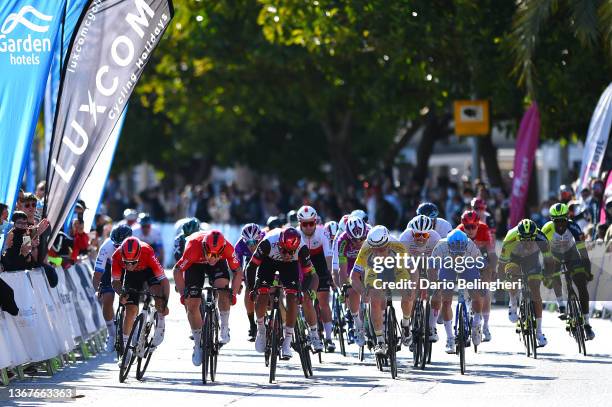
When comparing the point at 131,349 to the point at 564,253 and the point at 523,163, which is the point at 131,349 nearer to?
the point at 564,253

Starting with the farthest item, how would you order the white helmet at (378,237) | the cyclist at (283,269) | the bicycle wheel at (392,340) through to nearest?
the cyclist at (283,269), the white helmet at (378,237), the bicycle wheel at (392,340)

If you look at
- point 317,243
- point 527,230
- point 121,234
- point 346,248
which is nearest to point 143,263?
point 121,234

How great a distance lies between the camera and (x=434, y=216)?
1833 centimetres

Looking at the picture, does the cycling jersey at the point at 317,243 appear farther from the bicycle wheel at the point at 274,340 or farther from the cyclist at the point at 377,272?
the bicycle wheel at the point at 274,340

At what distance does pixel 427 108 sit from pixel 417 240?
20.8 m

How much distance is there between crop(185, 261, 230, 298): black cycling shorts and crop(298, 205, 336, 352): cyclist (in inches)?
52.6

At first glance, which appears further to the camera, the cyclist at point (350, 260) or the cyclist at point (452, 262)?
the cyclist at point (350, 260)

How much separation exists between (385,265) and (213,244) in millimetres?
1784

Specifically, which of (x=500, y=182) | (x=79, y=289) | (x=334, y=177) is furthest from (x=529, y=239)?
(x=334, y=177)

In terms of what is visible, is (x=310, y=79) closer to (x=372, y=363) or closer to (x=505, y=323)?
(x=505, y=323)

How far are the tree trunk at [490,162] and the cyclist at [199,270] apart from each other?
18517 mm

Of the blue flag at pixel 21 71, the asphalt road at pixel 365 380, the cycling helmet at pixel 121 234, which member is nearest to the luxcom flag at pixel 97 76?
the blue flag at pixel 21 71

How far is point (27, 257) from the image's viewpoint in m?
16.5

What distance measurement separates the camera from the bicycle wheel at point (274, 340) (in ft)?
50.9
